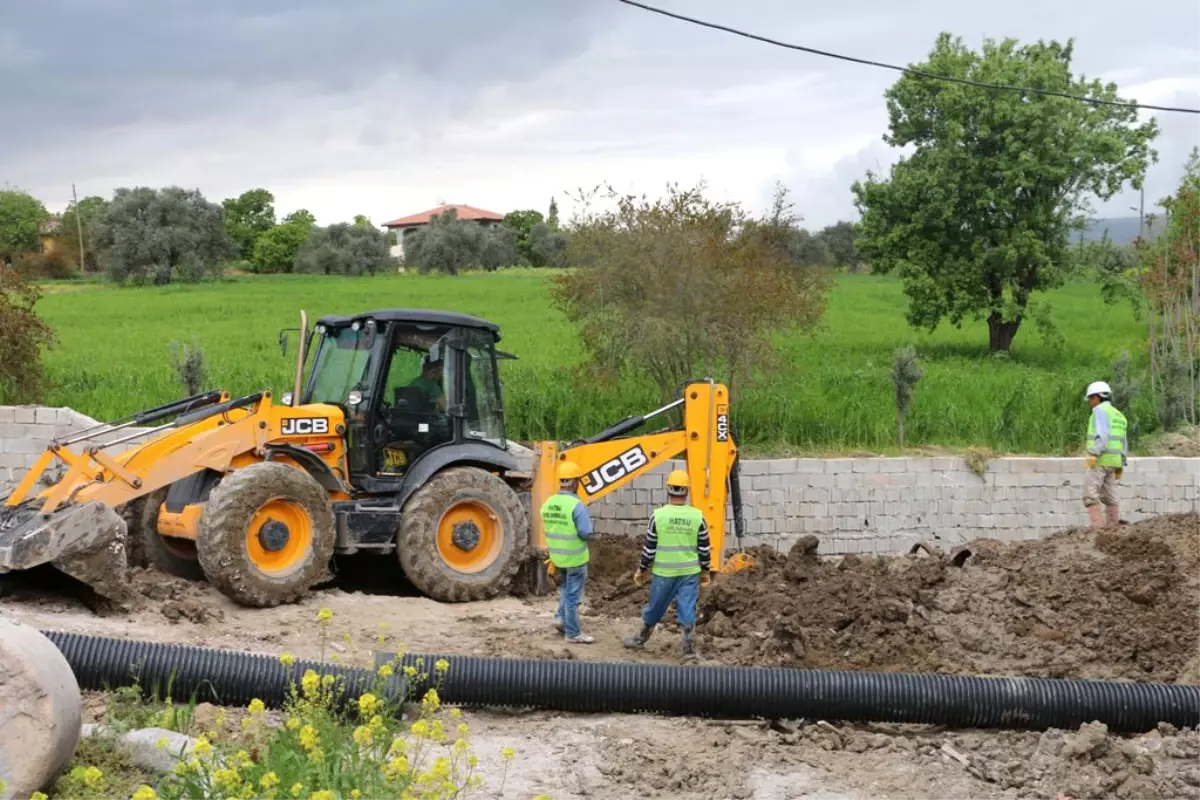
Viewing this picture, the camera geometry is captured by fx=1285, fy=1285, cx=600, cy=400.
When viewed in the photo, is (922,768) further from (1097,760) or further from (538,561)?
(538,561)

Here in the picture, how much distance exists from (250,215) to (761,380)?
71.2 meters

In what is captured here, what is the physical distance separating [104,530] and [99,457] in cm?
85

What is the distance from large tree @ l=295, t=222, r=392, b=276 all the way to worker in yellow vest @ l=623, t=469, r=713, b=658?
180 ft

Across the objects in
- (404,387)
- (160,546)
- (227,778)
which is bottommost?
(160,546)

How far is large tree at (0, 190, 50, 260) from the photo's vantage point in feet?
213

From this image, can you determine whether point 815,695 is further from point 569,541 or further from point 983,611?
point 983,611

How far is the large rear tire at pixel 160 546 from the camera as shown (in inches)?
420

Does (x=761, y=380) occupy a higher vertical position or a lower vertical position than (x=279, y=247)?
lower

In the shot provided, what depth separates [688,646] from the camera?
923 cm

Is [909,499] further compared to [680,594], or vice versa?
[909,499]

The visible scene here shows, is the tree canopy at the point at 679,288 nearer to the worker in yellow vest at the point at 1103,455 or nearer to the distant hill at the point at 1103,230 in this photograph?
the worker in yellow vest at the point at 1103,455

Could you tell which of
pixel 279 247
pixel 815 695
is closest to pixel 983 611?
pixel 815 695

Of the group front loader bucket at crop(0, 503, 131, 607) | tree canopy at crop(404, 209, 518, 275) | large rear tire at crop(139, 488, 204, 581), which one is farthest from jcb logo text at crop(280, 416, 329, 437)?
tree canopy at crop(404, 209, 518, 275)

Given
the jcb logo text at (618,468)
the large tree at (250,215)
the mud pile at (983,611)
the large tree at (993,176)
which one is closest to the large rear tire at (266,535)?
the jcb logo text at (618,468)
